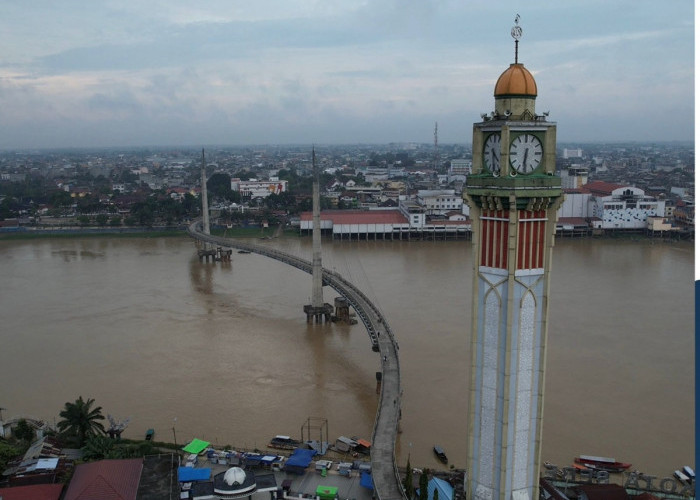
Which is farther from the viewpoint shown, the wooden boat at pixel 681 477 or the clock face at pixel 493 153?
the wooden boat at pixel 681 477

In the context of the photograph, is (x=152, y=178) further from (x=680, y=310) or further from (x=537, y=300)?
(x=537, y=300)

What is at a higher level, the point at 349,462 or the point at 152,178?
the point at 152,178

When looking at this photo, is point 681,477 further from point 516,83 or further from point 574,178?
point 574,178

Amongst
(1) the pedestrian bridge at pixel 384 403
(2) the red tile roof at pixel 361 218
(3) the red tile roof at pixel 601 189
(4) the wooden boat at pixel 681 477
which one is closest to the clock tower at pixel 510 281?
(1) the pedestrian bridge at pixel 384 403

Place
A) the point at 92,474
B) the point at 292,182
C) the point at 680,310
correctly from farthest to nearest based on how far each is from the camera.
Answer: the point at 292,182, the point at 680,310, the point at 92,474

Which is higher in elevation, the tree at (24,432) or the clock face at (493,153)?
the clock face at (493,153)

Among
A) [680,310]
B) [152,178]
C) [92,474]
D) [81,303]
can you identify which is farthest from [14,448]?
[152,178]

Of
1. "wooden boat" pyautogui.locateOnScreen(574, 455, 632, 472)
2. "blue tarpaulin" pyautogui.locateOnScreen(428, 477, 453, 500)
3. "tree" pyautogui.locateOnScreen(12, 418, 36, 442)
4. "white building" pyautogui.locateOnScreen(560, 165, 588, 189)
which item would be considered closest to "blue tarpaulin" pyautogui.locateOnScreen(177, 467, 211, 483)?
"tree" pyautogui.locateOnScreen(12, 418, 36, 442)

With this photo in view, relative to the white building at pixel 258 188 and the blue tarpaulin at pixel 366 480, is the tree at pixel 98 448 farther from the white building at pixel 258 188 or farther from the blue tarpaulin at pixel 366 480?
the white building at pixel 258 188
